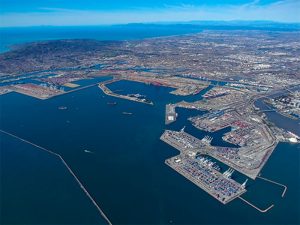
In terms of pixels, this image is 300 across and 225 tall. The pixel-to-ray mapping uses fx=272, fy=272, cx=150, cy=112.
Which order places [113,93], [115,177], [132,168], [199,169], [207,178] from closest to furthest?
[207,178] → [115,177] → [199,169] → [132,168] → [113,93]

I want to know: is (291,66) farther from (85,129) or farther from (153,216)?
(153,216)

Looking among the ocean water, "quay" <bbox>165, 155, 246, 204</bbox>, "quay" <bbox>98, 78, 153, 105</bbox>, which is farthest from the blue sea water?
"quay" <bbox>98, 78, 153, 105</bbox>

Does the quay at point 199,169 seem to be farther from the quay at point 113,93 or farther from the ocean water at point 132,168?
the quay at point 113,93

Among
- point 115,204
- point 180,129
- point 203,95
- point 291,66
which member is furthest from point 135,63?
point 115,204

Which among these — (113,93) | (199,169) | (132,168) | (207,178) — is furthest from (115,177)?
(113,93)

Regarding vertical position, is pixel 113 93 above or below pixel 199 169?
above

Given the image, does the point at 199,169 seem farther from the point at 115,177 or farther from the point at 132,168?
the point at 115,177
